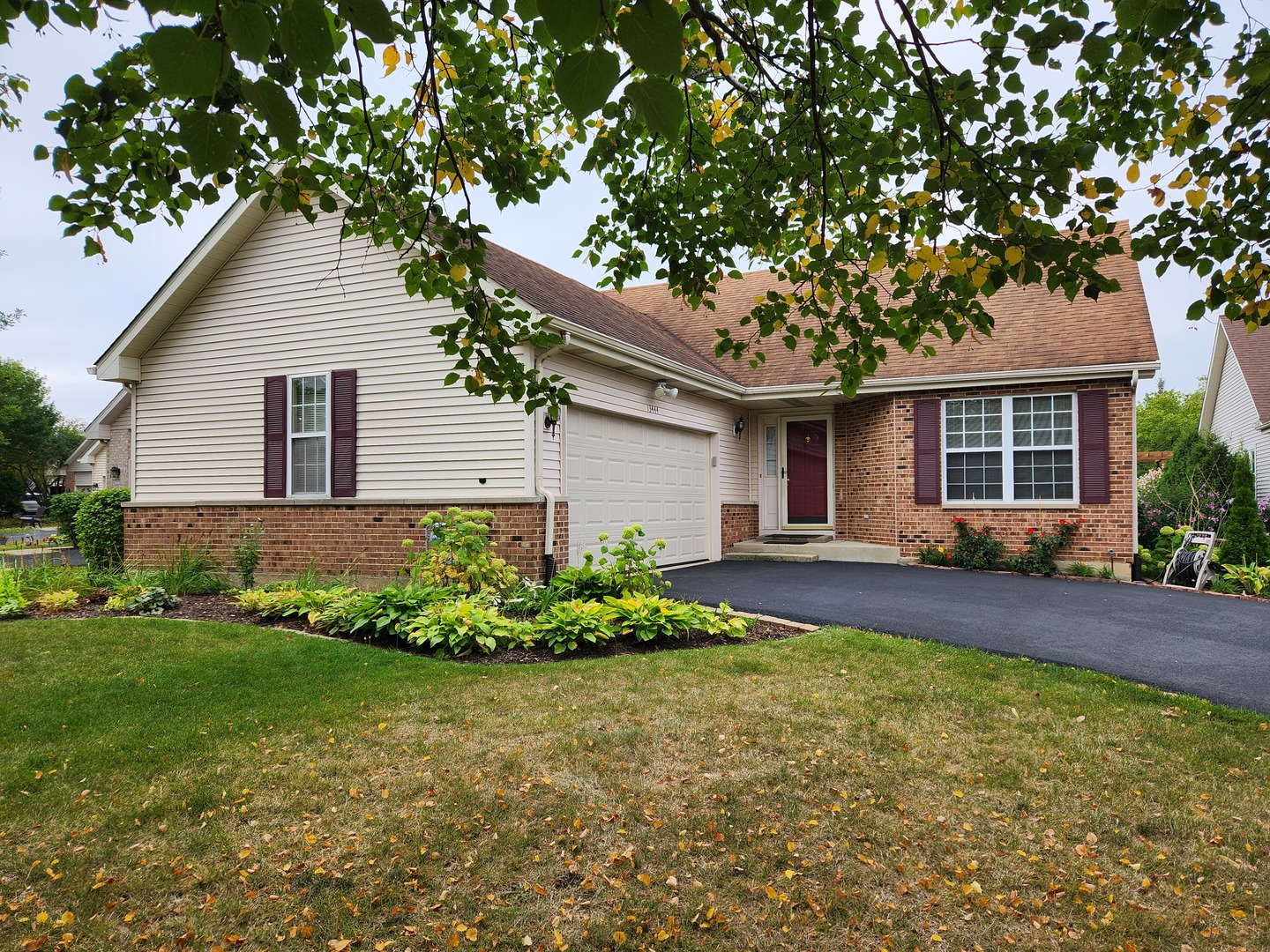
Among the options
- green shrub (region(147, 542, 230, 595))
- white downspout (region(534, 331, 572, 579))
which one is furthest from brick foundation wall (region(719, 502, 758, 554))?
green shrub (region(147, 542, 230, 595))

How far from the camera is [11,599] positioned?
7.43 meters

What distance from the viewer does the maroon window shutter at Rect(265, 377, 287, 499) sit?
9812 millimetres

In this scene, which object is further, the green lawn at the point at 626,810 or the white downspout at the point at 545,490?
the white downspout at the point at 545,490

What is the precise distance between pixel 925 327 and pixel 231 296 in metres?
10.0

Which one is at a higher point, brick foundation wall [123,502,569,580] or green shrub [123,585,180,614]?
brick foundation wall [123,502,569,580]

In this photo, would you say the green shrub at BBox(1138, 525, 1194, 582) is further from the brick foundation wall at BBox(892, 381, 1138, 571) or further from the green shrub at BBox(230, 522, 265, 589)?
the green shrub at BBox(230, 522, 265, 589)

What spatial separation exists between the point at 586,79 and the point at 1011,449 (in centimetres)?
1186

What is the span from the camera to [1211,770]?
372 centimetres

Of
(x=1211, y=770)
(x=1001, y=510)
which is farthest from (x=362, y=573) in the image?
(x=1001, y=510)

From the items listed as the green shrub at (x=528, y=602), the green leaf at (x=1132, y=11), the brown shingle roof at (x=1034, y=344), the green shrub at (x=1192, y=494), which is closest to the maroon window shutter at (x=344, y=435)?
the green shrub at (x=528, y=602)

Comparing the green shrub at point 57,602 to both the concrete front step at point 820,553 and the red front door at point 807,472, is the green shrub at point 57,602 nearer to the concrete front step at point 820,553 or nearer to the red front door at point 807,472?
the concrete front step at point 820,553

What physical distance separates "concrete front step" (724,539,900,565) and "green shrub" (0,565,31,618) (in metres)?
9.46

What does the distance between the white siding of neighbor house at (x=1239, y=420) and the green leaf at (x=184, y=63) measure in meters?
19.5

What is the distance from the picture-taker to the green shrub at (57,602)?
749 centimetres
